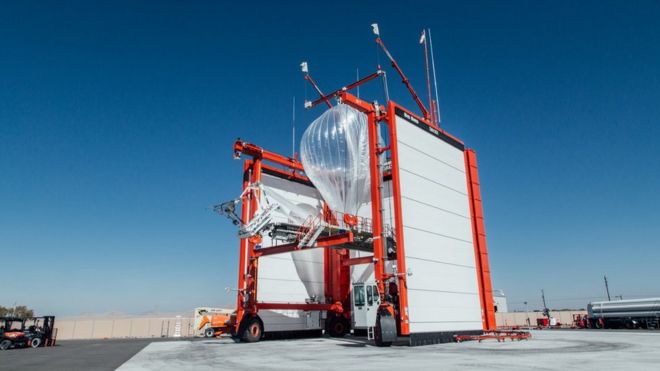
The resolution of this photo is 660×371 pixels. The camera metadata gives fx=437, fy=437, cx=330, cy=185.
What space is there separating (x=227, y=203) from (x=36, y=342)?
54.4ft

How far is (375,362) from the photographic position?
14.0m

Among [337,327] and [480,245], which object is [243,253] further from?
[480,245]

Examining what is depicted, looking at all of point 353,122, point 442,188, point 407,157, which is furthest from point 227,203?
point 442,188

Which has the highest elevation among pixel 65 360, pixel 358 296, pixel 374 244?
pixel 374 244

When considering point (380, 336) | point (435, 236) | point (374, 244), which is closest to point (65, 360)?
point (380, 336)

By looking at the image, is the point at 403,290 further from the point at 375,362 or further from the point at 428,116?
the point at 428,116

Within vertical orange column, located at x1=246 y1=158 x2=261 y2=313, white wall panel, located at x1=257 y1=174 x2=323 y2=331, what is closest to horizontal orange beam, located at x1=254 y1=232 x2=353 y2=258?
vertical orange column, located at x1=246 y1=158 x2=261 y2=313

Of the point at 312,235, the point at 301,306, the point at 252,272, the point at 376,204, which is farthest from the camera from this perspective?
the point at 301,306

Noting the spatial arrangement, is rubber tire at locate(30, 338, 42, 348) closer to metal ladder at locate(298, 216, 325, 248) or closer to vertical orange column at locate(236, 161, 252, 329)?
vertical orange column at locate(236, 161, 252, 329)

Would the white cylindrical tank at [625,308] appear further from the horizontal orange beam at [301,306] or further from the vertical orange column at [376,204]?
the vertical orange column at [376,204]

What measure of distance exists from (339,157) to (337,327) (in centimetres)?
1461

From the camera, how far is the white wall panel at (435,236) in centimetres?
2428

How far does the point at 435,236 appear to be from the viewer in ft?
87.2

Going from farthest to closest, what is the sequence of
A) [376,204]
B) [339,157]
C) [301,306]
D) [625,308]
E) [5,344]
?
[625,308]
[301,306]
[5,344]
[339,157]
[376,204]
